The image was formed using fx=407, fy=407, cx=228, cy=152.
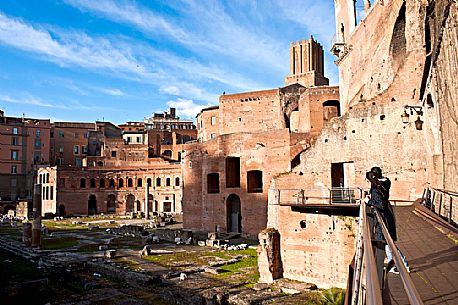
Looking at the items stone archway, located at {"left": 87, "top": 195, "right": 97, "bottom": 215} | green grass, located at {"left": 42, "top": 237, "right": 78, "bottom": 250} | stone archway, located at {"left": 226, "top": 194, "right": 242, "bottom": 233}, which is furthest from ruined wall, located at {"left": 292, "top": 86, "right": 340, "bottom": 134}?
stone archway, located at {"left": 87, "top": 195, "right": 97, "bottom": 215}

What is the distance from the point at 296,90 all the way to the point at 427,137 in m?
22.9

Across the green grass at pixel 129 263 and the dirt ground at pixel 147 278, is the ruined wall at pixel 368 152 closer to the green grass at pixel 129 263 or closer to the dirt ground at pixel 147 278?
the dirt ground at pixel 147 278

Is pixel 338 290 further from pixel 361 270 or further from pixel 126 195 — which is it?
pixel 126 195

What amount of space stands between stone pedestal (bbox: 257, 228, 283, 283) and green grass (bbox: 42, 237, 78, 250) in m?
15.1

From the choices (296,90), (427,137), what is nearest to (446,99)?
(427,137)

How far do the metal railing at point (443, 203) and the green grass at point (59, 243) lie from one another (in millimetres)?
21334

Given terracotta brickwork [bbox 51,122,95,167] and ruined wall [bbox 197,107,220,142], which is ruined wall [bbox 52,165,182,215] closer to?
ruined wall [bbox 197,107,220,142]

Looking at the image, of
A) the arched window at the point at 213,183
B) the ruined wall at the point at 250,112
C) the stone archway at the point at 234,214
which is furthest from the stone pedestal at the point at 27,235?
the ruined wall at the point at 250,112

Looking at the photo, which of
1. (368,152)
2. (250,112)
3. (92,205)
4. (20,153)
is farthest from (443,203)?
(20,153)

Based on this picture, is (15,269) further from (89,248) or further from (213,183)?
(213,183)

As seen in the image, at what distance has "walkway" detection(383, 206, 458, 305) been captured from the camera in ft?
11.8

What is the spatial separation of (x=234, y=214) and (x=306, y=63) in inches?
1130

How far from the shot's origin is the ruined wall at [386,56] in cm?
1332

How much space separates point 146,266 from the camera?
1859 cm
